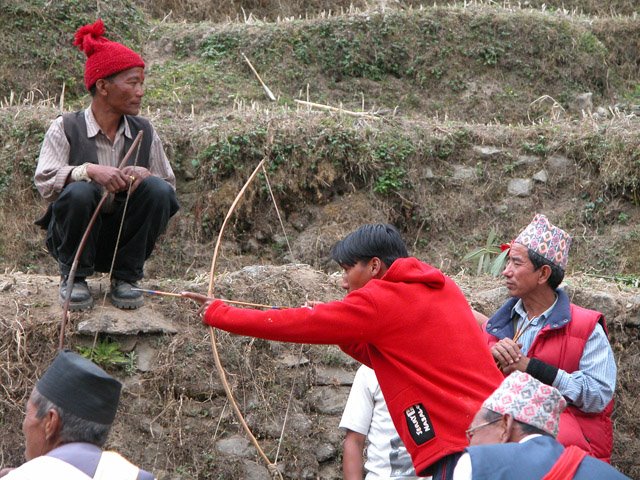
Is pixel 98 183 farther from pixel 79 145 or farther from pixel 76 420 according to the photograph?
pixel 76 420

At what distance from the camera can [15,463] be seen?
5453 mm

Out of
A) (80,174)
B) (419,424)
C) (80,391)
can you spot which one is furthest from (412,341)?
(80,174)

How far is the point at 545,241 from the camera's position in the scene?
514 cm

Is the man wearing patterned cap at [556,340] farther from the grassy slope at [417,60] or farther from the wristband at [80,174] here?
the grassy slope at [417,60]

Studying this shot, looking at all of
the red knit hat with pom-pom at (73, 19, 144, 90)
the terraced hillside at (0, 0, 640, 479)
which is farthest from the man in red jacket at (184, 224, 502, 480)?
the terraced hillside at (0, 0, 640, 479)

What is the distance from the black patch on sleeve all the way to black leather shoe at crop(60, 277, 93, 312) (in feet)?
7.66

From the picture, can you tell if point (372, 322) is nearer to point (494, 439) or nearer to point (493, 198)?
point (494, 439)

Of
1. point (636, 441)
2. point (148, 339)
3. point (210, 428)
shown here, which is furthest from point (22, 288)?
point (636, 441)

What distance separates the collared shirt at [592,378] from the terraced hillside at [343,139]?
177 cm

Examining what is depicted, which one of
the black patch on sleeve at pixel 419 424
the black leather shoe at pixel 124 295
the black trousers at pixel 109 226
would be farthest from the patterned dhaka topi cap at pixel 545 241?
the black leather shoe at pixel 124 295

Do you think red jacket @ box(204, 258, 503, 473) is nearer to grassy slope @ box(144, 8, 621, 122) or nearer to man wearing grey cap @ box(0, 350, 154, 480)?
man wearing grey cap @ box(0, 350, 154, 480)

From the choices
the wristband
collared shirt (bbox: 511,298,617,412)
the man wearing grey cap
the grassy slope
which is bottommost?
the grassy slope

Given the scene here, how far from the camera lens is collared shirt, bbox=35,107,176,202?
17.6ft

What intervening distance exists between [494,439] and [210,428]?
8.90ft
